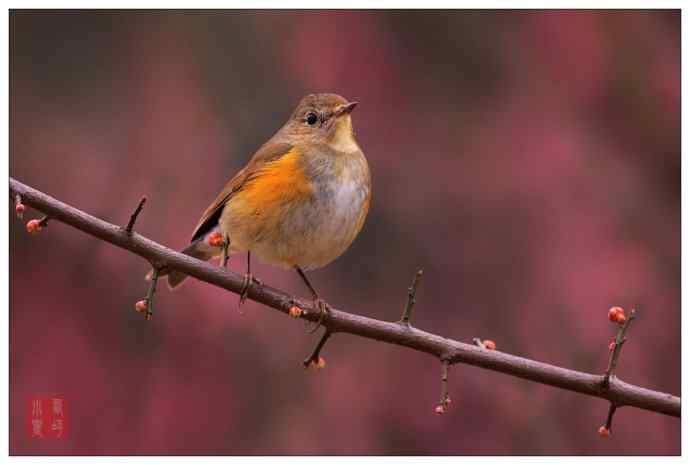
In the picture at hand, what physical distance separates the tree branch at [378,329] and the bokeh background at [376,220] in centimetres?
141

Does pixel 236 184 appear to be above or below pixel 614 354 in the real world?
above

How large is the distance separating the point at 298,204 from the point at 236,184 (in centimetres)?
33

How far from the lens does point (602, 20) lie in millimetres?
4449

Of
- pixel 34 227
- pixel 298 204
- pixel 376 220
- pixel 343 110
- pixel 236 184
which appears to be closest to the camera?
pixel 34 227

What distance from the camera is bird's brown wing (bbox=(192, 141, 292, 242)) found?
335cm

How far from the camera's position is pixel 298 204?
10.3 feet

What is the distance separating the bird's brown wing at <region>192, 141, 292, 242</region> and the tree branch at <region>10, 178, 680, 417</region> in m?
0.78

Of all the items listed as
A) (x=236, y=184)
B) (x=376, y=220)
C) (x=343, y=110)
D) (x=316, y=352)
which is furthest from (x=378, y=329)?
(x=376, y=220)

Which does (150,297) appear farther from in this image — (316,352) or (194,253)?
(194,253)

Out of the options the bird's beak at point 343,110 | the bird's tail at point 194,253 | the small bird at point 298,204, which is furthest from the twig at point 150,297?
the bird's beak at point 343,110

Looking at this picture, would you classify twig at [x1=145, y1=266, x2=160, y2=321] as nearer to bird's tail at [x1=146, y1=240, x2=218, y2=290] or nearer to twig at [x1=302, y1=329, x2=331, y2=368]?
twig at [x1=302, y1=329, x2=331, y2=368]

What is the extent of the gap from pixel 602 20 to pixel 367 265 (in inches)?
66.4

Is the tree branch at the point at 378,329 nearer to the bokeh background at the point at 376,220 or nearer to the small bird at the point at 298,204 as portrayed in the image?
the small bird at the point at 298,204

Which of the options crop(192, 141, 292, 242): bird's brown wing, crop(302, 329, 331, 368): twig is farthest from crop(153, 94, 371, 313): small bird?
crop(302, 329, 331, 368): twig
